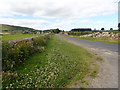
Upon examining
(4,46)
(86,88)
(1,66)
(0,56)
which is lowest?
(86,88)

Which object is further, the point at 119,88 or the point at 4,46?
the point at 4,46

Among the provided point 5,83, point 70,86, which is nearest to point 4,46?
point 5,83

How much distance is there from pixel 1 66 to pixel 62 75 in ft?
10.1

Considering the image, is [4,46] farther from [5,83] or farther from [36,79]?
[36,79]

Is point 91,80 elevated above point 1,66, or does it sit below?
below

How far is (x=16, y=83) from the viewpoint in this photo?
3408 millimetres

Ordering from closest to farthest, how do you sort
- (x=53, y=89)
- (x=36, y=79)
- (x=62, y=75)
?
1. (x=53, y=89)
2. (x=36, y=79)
3. (x=62, y=75)

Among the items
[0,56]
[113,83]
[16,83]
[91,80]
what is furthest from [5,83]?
[113,83]

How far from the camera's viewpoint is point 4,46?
4.98m

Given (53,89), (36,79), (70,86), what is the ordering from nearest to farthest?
(53,89), (70,86), (36,79)

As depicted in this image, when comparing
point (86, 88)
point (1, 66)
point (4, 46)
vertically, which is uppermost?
point (4, 46)

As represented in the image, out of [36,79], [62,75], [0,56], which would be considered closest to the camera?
[36,79]

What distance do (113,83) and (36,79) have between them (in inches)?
127

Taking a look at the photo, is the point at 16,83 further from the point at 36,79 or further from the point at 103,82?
the point at 103,82
